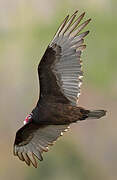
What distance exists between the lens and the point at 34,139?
449 inches

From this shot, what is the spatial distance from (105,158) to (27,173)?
179 centimetres

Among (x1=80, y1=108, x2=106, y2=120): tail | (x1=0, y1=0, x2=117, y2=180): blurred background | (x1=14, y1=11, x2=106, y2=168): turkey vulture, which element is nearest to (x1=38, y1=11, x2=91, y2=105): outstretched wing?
(x1=14, y1=11, x2=106, y2=168): turkey vulture

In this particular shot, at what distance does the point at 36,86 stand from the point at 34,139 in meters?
7.18

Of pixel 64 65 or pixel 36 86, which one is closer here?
pixel 64 65

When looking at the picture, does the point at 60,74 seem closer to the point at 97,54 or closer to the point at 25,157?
the point at 25,157

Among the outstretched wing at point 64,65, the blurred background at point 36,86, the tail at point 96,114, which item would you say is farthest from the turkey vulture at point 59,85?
the blurred background at point 36,86

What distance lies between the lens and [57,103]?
11055mm

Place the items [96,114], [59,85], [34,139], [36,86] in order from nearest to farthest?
[96,114] < [59,85] < [34,139] < [36,86]

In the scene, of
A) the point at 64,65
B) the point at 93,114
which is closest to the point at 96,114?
the point at 93,114

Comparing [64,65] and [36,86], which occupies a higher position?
[64,65]

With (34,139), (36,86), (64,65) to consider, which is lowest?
(34,139)

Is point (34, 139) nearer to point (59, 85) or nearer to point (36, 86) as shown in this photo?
point (59, 85)

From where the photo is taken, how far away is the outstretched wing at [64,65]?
1107 cm
